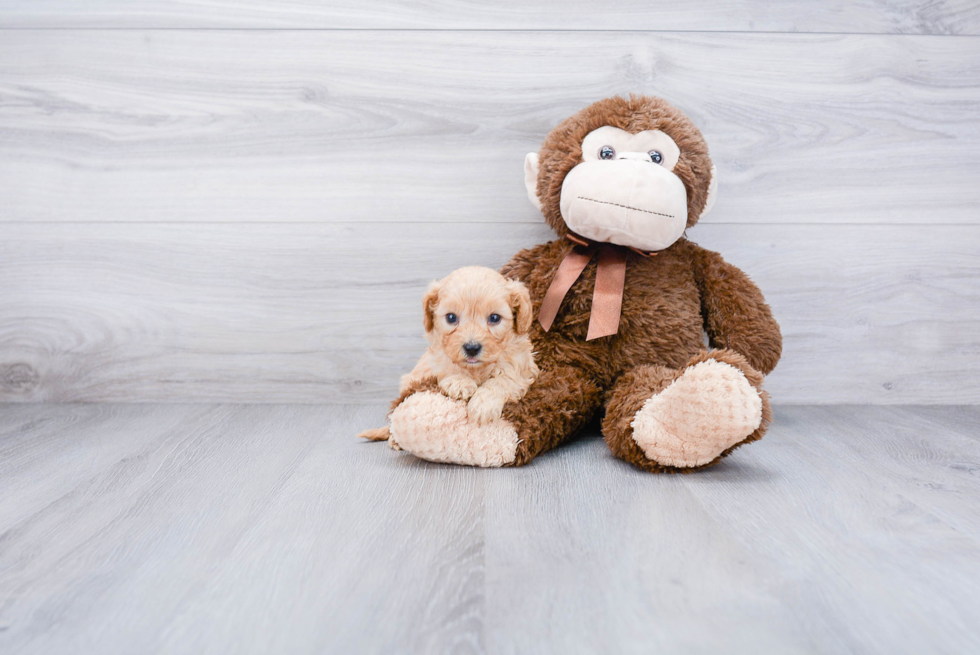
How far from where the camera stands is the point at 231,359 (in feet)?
3.85

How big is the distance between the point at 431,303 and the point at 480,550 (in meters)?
0.35

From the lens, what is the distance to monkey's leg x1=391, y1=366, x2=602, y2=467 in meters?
0.81

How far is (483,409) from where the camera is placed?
82 centimetres

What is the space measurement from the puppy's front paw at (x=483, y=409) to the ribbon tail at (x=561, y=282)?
0.54 feet

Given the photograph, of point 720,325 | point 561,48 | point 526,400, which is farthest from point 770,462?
point 561,48

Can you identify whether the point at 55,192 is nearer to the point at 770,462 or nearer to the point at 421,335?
the point at 421,335

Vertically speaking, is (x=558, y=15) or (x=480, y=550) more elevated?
(x=558, y=15)

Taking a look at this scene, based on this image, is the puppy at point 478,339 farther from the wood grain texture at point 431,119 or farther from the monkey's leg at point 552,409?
the wood grain texture at point 431,119

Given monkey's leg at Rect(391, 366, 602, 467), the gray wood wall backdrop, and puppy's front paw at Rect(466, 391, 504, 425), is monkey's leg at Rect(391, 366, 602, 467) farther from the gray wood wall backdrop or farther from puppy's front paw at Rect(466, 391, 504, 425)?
the gray wood wall backdrop

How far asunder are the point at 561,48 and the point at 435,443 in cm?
70

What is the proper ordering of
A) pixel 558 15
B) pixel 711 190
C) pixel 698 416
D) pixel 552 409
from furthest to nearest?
pixel 558 15, pixel 711 190, pixel 552 409, pixel 698 416

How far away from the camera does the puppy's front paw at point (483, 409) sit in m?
0.82

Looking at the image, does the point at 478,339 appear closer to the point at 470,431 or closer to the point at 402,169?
the point at 470,431

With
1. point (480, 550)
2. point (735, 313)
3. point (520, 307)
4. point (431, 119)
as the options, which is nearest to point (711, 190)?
point (735, 313)
